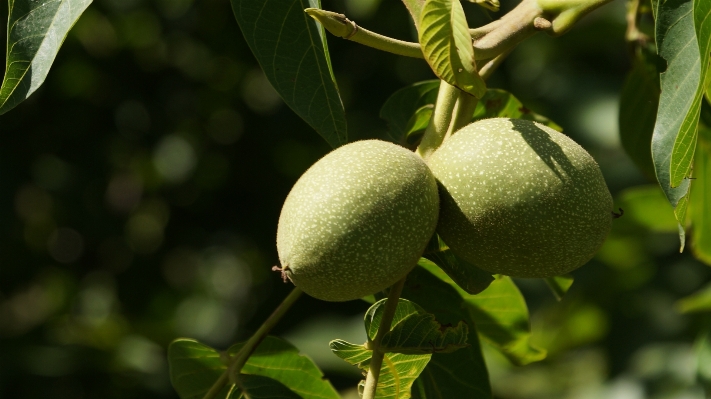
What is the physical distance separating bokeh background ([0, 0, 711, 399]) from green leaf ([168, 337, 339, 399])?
1.66 meters

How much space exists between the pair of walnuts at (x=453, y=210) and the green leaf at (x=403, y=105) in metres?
0.52

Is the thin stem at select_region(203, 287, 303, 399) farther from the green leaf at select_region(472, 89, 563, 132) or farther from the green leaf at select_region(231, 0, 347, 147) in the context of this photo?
the green leaf at select_region(472, 89, 563, 132)

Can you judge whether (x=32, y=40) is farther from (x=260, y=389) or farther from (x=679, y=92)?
(x=679, y=92)

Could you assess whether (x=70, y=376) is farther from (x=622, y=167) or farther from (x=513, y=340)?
(x=622, y=167)

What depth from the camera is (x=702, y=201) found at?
6.56 ft

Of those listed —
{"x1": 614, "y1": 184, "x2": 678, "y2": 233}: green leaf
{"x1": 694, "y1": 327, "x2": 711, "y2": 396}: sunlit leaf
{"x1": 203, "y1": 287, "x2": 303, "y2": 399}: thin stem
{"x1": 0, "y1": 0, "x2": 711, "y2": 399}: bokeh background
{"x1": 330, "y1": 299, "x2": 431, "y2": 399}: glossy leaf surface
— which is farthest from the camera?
{"x1": 0, "y1": 0, "x2": 711, "y2": 399}: bokeh background

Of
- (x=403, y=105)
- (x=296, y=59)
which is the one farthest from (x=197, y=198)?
(x=296, y=59)

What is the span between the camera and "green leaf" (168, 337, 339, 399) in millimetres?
1635

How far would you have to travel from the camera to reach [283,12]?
53.2 inches

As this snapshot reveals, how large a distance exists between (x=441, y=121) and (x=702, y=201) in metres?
0.98

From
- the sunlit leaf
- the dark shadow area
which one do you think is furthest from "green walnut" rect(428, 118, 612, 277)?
the sunlit leaf

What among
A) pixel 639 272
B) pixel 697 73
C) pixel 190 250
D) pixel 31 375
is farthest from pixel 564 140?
pixel 190 250

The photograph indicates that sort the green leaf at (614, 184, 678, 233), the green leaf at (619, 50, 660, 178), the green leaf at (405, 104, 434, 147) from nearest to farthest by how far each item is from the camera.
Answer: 1. the green leaf at (405, 104, 434, 147)
2. the green leaf at (619, 50, 660, 178)
3. the green leaf at (614, 184, 678, 233)

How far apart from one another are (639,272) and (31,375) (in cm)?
267
